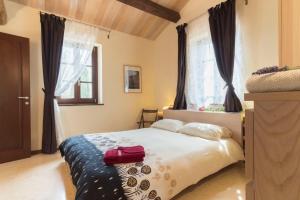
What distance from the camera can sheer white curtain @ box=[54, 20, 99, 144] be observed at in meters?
3.74

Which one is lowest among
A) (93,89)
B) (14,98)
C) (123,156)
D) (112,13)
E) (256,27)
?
(123,156)

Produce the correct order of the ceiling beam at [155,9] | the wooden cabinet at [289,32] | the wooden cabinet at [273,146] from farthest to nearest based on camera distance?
1. the ceiling beam at [155,9]
2. the wooden cabinet at [289,32]
3. the wooden cabinet at [273,146]

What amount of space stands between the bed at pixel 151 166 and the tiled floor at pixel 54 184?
19cm

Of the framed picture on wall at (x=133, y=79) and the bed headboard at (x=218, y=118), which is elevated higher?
the framed picture on wall at (x=133, y=79)

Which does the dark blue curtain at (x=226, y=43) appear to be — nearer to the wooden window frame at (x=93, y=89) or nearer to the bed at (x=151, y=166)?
the bed at (x=151, y=166)

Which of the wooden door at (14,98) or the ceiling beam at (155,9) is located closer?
the wooden door at (14,98)

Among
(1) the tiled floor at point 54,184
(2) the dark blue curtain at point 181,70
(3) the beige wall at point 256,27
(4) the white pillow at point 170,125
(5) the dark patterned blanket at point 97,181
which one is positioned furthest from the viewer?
(2) the dark blue curtain at point 181,70

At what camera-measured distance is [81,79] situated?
416 centimetres

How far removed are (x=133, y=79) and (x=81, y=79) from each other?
4.04 ft

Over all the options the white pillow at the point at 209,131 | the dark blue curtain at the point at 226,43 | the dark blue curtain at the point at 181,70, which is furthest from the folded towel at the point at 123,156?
the dark blue curtain at the point at 181,70

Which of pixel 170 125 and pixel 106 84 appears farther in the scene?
pixel 106 84

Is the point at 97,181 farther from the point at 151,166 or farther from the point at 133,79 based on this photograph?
the point at 133,79

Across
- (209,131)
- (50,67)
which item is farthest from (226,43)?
(50,67)

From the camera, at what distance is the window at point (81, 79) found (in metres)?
3.82
